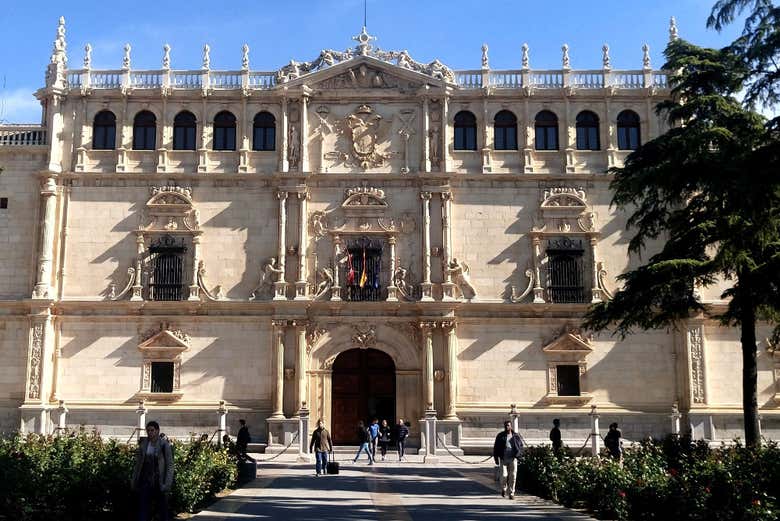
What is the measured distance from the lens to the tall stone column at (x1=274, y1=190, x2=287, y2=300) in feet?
124

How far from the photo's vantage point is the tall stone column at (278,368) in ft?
121

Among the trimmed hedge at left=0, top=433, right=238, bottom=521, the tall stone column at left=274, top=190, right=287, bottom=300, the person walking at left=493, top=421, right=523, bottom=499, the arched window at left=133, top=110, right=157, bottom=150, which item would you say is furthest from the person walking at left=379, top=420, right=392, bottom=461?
the arched window at left=133, top=110, right=157, bottom=150

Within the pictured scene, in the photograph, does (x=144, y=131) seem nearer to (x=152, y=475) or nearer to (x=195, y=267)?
(x=195, y=267)

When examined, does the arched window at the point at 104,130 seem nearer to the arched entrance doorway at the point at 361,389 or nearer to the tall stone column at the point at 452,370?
the arched entrance doorway at the point at 361,389

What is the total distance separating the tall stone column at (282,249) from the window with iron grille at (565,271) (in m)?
11.5

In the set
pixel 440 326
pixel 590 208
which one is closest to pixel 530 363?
pixel 440 326

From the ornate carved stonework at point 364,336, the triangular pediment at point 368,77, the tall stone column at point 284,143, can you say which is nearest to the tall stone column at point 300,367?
the ornate carved stonework at point 364,336

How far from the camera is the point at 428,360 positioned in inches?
1468

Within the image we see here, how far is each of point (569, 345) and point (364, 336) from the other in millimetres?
8795

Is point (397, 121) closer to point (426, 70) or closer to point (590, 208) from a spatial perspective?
point (426, 70)

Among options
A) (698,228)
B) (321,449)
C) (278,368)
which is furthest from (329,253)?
(698,228)

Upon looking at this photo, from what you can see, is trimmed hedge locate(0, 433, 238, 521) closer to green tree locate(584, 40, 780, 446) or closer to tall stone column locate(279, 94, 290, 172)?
green tree locate(584, 40, 780, 446)

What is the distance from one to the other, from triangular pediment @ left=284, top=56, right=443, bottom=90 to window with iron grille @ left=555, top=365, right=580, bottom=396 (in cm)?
1386

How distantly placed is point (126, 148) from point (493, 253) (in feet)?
55.5
